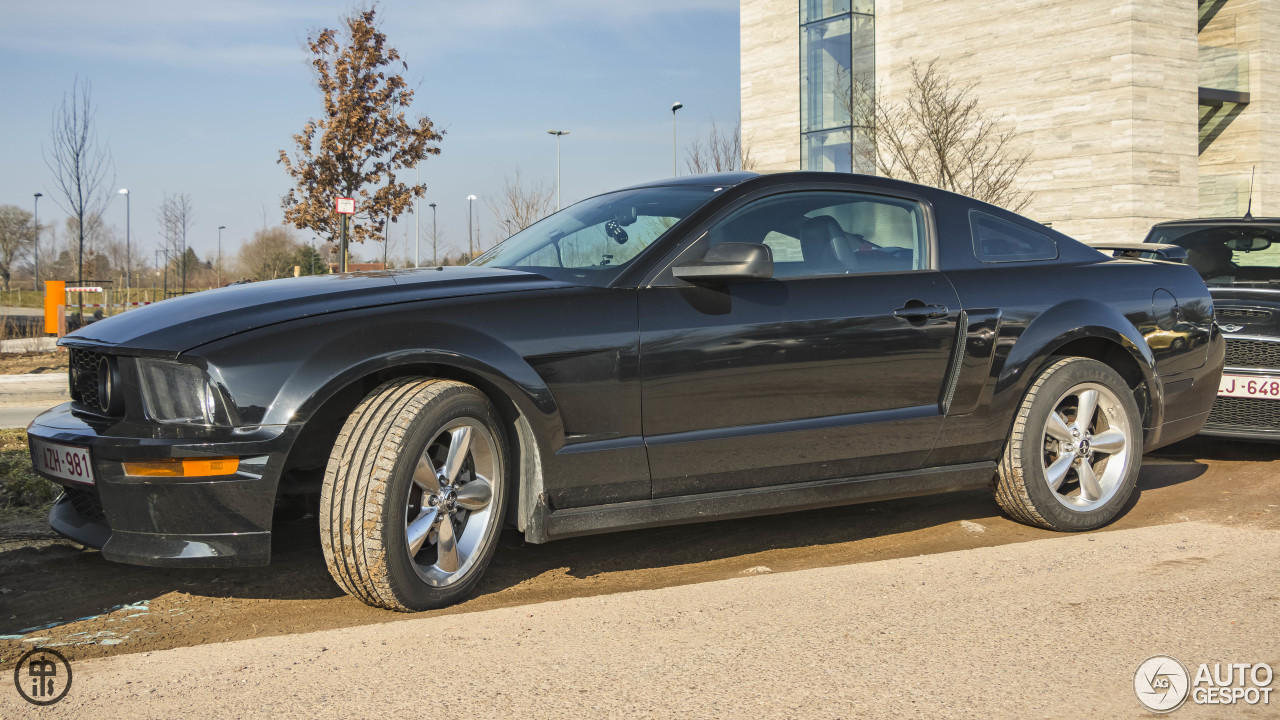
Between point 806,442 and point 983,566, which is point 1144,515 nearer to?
point 983,566

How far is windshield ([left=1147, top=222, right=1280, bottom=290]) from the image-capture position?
7.23 metres

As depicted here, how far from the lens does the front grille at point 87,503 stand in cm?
327

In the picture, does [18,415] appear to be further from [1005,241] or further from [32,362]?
[1005,241]

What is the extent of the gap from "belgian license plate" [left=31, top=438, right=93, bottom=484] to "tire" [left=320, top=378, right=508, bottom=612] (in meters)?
0.76

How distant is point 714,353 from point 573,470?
669 mm

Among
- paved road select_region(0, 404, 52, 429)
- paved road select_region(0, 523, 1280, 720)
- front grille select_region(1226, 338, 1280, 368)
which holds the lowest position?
paved road select_region(0, 523, 1280, 720)

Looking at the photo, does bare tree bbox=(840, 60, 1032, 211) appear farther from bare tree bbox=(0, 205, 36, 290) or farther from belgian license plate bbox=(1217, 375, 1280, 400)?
bare tree bbox=(0, 205, 36, 290)

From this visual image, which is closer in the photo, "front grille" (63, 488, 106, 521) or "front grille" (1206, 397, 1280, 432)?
"front grille" (63, 488, 106, 521)

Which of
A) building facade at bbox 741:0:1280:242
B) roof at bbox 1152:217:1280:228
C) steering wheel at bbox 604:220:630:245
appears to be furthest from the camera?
building facade at bbox 741:0:1280:242

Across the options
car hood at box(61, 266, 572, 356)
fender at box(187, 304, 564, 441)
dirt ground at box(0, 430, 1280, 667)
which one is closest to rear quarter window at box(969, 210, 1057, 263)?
dirt ground at box(0, 430, 1280, 667)

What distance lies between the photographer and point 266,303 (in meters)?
3.32

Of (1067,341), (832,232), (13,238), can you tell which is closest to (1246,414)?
(1067,341)
